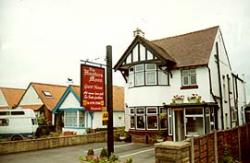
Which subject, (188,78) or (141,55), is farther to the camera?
(141,55)

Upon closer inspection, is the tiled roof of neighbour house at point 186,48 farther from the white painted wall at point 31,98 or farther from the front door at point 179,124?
the white painted wall at point 31,98

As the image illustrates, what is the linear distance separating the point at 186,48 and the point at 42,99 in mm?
18997

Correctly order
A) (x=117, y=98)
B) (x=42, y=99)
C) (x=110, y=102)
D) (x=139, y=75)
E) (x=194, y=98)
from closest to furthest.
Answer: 1. (x=110, y=102)
2. (x=194, y=98)
3. (x=139, y=75)
4. (x=117, y=98)
5. (x=42, y=99)

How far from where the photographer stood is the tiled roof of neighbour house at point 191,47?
20.5 m

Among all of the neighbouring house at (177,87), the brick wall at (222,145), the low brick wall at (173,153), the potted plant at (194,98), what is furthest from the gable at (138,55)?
the low brick wall at (173,153)

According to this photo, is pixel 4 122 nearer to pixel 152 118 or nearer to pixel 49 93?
pixel 49 93

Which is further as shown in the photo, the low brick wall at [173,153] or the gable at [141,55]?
the gable at [141,55]

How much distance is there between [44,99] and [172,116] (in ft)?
60.7

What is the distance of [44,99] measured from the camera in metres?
33.6

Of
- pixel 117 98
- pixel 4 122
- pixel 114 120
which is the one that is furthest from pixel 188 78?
pixel 4 122

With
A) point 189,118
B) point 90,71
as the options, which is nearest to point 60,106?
point 189,118

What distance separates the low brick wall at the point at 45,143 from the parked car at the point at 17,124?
17.1ft

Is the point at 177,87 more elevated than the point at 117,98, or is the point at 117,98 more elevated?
the point at 177,87

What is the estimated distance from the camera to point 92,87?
11570 mm
